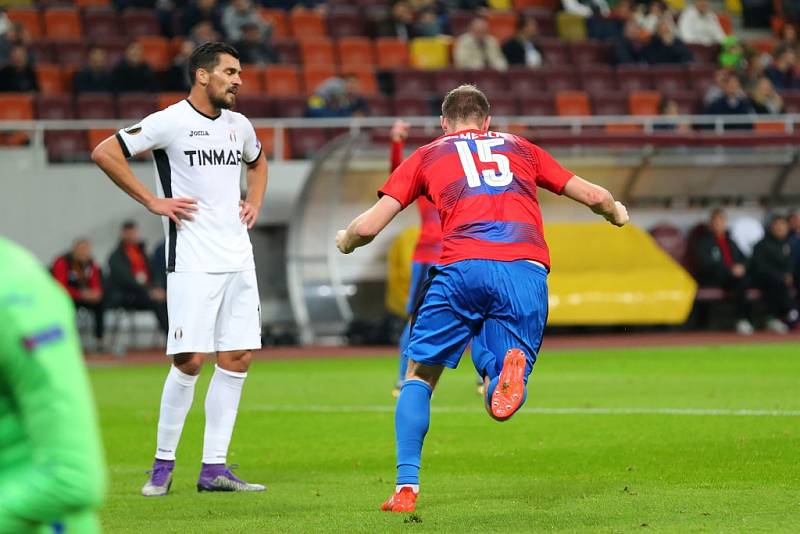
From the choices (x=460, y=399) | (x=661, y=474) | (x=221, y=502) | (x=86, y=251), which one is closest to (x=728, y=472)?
(x=661, y=474)

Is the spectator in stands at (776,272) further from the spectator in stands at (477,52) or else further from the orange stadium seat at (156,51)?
the orange stadium seat at (156,51)

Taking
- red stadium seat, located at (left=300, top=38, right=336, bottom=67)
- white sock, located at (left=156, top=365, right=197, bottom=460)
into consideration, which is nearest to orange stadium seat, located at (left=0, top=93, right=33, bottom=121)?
red stadium seat, located at (left=300, top=38, right=336, bottom=67)

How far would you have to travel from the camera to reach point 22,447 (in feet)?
9.84

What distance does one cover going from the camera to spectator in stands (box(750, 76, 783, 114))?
25.5 m

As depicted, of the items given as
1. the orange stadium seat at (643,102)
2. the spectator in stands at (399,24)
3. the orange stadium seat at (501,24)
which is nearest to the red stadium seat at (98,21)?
the spectator in stands at (399,24)

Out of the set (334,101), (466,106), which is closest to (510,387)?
(466,106)

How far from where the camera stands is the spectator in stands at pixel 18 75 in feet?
72.8

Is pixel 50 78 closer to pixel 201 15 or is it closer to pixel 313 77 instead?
pixel 201 15

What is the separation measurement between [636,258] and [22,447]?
21912 millimetres

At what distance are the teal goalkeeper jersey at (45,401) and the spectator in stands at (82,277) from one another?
18257mm

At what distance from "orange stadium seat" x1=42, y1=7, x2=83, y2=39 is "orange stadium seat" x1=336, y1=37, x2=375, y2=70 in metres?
4.36

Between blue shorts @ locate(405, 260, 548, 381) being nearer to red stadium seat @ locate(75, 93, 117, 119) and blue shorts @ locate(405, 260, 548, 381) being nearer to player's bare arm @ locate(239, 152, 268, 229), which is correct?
player's bare arm @ locate(239, 152, 268, 229)

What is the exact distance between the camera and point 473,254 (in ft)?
23.4

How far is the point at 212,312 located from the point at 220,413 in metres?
0.58
